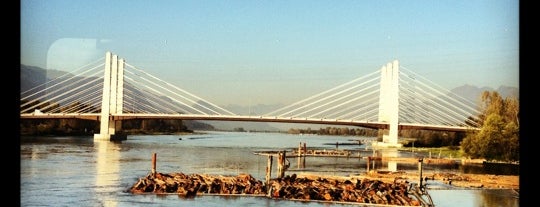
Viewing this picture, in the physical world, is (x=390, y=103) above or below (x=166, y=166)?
above

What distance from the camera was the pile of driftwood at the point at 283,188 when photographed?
4.97 m

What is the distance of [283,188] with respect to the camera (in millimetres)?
5102

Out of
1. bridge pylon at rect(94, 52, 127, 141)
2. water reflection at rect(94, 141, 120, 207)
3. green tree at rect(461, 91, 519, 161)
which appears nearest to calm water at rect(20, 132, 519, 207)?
water reflection at rect(94, 141, 120, 207)

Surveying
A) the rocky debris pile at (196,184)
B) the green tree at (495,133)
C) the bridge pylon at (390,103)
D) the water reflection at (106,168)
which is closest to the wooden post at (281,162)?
the rocky debris pile at (196,184)

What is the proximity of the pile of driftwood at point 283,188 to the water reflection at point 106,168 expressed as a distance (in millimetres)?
193

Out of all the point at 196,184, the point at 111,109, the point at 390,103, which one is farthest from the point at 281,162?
the point at 111,109

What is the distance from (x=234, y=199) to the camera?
16.7 ft

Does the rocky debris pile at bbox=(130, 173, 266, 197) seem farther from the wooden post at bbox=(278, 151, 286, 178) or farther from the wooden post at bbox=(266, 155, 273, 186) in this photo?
the wooden post at bbox=(278, 151, 286, 178)

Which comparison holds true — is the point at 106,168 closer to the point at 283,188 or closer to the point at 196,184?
the point at 196,184

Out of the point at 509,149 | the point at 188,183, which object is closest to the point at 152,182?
the point at 188,183

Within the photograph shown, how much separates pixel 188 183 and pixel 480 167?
2.32 m

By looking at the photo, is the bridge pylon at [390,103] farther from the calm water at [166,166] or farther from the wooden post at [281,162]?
the wooden post at [281,162]

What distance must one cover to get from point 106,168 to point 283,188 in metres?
1.43
